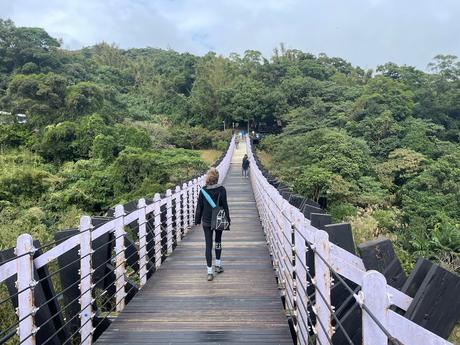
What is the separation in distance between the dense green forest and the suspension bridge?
21.7ft

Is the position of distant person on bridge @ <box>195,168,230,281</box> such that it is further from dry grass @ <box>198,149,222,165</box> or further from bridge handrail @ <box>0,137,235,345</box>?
dry grass @ <box>198,149,222,165</box>

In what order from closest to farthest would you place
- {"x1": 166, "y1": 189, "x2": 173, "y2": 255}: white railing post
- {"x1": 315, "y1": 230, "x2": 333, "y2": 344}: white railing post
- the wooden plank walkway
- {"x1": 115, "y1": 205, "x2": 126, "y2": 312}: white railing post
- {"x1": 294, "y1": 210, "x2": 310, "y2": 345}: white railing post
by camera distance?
{"x1": 315, "y1": 230, "x2": 333, "y2": 344}: white railing post → {"x1": 294, "y1": 210, "x2": 310, "y2": 345}: white railing post → the wooden plank walkway → {"x1": 115, "y1": 205, "x2": 126, "y2": 312}: white railing post → {"x1": 166, "y1": 189, "x2": 173, "y2": 255}: white railing post

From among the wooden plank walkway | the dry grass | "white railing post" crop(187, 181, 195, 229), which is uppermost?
the dry grass

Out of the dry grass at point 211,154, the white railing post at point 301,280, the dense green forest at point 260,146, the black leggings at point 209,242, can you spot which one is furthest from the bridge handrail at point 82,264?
the dry grass at point 211,154

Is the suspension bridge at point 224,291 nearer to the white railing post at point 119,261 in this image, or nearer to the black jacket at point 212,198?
the white railing post at point 119,261

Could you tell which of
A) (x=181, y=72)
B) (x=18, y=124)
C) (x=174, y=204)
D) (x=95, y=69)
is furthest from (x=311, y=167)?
(x=181, y=72)

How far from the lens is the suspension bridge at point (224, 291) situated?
2.04 meters

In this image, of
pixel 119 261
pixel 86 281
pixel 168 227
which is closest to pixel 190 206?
pixel 168 227

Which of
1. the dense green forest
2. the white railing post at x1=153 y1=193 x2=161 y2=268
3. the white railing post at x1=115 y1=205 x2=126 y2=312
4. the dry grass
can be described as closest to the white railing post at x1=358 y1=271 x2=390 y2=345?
the white railing post at x1=115 y1=205 x2=126 y2=312

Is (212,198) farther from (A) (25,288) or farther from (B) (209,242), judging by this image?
(A) (25,288)

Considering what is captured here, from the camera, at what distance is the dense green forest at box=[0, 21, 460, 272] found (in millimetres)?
19219

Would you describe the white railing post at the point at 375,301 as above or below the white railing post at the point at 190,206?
above

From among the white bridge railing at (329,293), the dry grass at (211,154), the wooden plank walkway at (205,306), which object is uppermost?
the dry grass at (211,154)

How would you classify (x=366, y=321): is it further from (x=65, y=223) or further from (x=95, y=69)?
(x=95, y=69)
